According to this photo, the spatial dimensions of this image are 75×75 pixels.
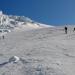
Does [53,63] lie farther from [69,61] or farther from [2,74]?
[2,74]

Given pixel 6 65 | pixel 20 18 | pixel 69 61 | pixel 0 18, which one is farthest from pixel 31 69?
pixel 20 18

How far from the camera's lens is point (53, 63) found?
14914 mm

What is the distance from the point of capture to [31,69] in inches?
526

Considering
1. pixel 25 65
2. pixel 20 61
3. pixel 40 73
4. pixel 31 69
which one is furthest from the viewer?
pixel 20 61

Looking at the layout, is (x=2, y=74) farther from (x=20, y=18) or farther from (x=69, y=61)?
(x=20, y=18)

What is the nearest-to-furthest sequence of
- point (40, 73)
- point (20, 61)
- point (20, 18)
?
1. point (40, 73)
2. point (20, 61)
3. point (20, 18)

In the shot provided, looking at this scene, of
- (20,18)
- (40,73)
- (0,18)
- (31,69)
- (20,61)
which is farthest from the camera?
(20,18)

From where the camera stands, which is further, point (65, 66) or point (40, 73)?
point (65, 66)

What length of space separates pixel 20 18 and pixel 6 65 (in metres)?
132

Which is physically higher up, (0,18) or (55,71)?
(0,18)

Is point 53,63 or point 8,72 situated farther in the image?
point 53,63

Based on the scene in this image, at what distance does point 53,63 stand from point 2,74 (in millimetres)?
3733

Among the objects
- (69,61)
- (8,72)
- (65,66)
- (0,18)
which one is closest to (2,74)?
(8,72)

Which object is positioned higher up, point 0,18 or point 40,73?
point 0,18
